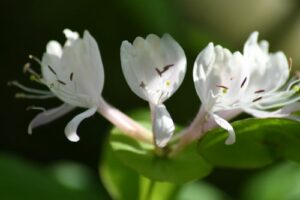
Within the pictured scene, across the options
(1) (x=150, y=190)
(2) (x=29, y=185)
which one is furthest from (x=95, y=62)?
(2) (x=29, y=185)

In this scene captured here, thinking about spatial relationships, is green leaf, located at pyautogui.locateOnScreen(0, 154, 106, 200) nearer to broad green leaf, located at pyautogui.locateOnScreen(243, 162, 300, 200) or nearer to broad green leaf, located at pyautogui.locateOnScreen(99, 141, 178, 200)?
broad green leaf, located at pyautogui.locateOnScreen(99, 141, 178, 200)

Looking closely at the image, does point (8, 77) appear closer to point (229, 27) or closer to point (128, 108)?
point (128, 108)

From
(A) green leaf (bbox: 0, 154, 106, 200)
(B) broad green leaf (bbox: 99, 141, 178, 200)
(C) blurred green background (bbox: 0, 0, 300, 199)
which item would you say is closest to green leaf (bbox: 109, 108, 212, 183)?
(B) broad green leaf (bbox: 99, 141, 178, 200)

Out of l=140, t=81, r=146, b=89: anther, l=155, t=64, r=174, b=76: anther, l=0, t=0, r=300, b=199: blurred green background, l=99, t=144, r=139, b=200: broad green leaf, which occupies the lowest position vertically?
l=0, t=0, r=300, b=199: blurred green background

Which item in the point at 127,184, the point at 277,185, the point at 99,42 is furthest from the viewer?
the point at 99,42

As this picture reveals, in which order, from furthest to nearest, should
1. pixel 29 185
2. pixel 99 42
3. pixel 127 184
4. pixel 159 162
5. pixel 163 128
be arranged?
pixel 99 42 → pixel 29 185 → pixel 127 184 → pixel 159 162 → pixel 163 128

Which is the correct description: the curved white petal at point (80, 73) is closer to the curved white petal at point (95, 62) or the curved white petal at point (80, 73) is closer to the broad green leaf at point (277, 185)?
the curved white petal at point (95, 62)

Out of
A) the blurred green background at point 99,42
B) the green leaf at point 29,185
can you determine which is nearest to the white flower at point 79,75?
the green leaf at point 29,185

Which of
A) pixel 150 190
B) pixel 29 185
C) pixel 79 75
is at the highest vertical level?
pixel 79 75

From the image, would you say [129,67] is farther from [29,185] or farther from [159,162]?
[29,185]
